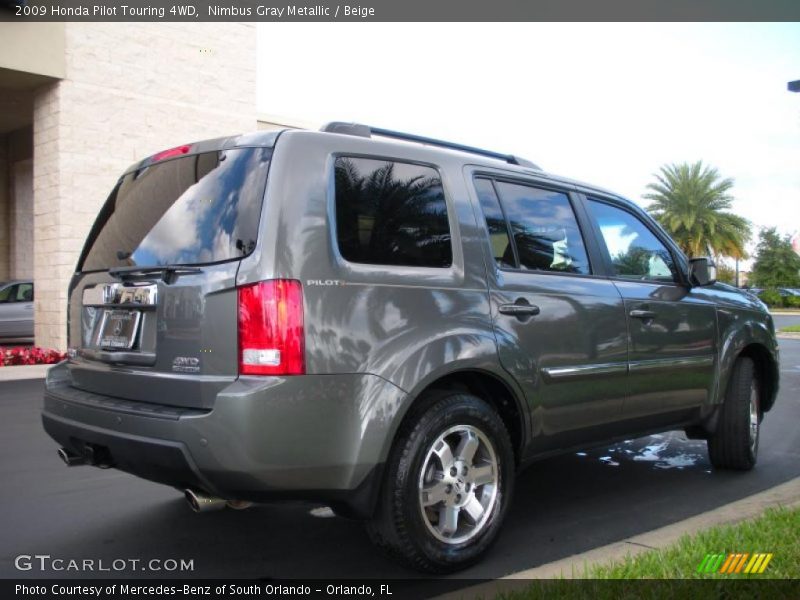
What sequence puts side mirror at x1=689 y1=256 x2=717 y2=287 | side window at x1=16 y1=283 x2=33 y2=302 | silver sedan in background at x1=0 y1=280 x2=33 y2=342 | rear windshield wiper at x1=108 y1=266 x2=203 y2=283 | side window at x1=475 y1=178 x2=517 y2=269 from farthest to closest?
side window at x1=16 y1=283 x2=33 y2=302 < silver sedan in background at x1=0 y1=280 x2=33 y2=342 < side mirror at x1=689 y1=256 x2=717 y2=287 < side window at x1=475 y1=178 x2=517 y2=269 < rear windshield wiper at x1=108 y1=266 x2=203 y2=283

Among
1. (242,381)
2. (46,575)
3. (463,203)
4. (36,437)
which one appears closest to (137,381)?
(242,381)

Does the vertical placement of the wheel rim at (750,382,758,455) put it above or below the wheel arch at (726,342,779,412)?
below

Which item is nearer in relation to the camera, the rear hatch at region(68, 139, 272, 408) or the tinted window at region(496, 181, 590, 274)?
the rear hatch at region(68, 139, 272, 408)

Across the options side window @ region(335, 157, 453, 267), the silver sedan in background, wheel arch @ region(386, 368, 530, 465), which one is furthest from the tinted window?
the silver sedan in background

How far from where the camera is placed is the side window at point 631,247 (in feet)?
15.9

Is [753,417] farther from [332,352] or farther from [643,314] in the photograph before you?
[332,352]

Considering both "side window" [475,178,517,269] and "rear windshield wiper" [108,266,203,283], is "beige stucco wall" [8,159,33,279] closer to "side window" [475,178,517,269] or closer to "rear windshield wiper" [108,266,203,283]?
"rear windshield wiper" [108,266,203,283]

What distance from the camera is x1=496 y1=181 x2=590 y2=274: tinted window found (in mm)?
4215

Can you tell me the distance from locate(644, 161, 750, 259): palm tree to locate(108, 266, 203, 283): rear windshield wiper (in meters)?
43.2

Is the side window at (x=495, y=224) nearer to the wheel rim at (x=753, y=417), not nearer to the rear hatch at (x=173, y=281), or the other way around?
the rear hatch at (x=173, y=281)

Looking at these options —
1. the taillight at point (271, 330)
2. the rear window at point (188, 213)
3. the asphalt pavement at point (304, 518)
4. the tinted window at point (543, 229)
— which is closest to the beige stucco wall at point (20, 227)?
the asphalt pavement at point (304, 518)

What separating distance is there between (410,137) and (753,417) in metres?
3.52

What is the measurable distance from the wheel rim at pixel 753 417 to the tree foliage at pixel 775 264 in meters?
54.7

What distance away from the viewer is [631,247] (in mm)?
5035
